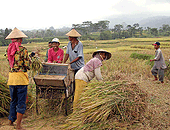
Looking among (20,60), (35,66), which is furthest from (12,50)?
(35,66)

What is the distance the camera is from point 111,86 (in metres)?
2.71

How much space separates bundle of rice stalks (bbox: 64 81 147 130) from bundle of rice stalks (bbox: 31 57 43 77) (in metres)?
1.02

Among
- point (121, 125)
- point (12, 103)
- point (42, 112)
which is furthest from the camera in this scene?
point (42, 112)

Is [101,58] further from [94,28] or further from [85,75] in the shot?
[94,28]

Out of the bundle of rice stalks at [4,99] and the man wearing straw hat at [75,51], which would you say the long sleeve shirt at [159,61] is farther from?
the bundle of rice stalks at [4,99]

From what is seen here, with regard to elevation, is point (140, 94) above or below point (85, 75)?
below

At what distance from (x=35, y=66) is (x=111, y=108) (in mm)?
1533

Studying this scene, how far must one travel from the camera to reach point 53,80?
9.96 feet

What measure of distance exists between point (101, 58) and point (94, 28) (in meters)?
65.6

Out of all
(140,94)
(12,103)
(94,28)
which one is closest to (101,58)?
(140,94)

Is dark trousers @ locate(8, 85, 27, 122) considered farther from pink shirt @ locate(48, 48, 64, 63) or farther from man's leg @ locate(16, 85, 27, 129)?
pink shirt @ locate(48, 48, 64, 63)

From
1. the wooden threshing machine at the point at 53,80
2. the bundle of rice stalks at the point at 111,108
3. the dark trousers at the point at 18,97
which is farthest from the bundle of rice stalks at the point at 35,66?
the bundle of rice stalks at the point at 111,108

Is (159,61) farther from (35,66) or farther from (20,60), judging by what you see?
(20,60)

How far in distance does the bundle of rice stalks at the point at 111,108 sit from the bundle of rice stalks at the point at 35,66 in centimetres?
102
